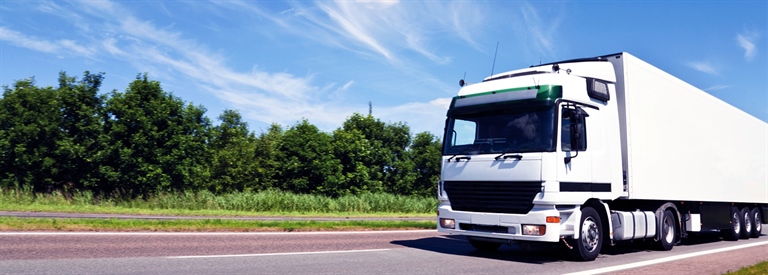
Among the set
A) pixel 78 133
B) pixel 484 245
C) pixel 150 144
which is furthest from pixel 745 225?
pixel 78 133

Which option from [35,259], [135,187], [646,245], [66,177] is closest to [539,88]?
[646,245]

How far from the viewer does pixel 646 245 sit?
43.5ft

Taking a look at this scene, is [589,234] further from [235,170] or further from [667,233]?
[235,170]

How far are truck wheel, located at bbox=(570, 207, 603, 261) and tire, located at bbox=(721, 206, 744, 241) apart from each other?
8667 mm

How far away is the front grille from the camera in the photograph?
30.5 feet

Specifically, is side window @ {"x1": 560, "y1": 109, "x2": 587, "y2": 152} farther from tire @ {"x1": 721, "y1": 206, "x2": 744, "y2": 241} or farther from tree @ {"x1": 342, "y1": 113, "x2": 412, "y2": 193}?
tree @ {"x1": 342, "y1": 113, "x2": 412, "y2": 193}

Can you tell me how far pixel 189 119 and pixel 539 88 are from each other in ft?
103

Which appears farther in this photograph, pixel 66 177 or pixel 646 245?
pixel 66 177

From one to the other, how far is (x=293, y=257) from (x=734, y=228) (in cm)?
1401

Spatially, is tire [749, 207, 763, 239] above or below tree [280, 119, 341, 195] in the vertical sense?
below

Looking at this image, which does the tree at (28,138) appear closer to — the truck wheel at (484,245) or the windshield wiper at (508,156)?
the truck wheel at (484,245)

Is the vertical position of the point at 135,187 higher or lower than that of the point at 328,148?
lower

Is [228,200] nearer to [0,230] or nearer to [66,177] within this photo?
[66,177]

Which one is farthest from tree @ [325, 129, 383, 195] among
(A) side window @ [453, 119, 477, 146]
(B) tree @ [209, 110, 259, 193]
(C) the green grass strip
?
(A) side window @ [453, 119, 477, 146]
